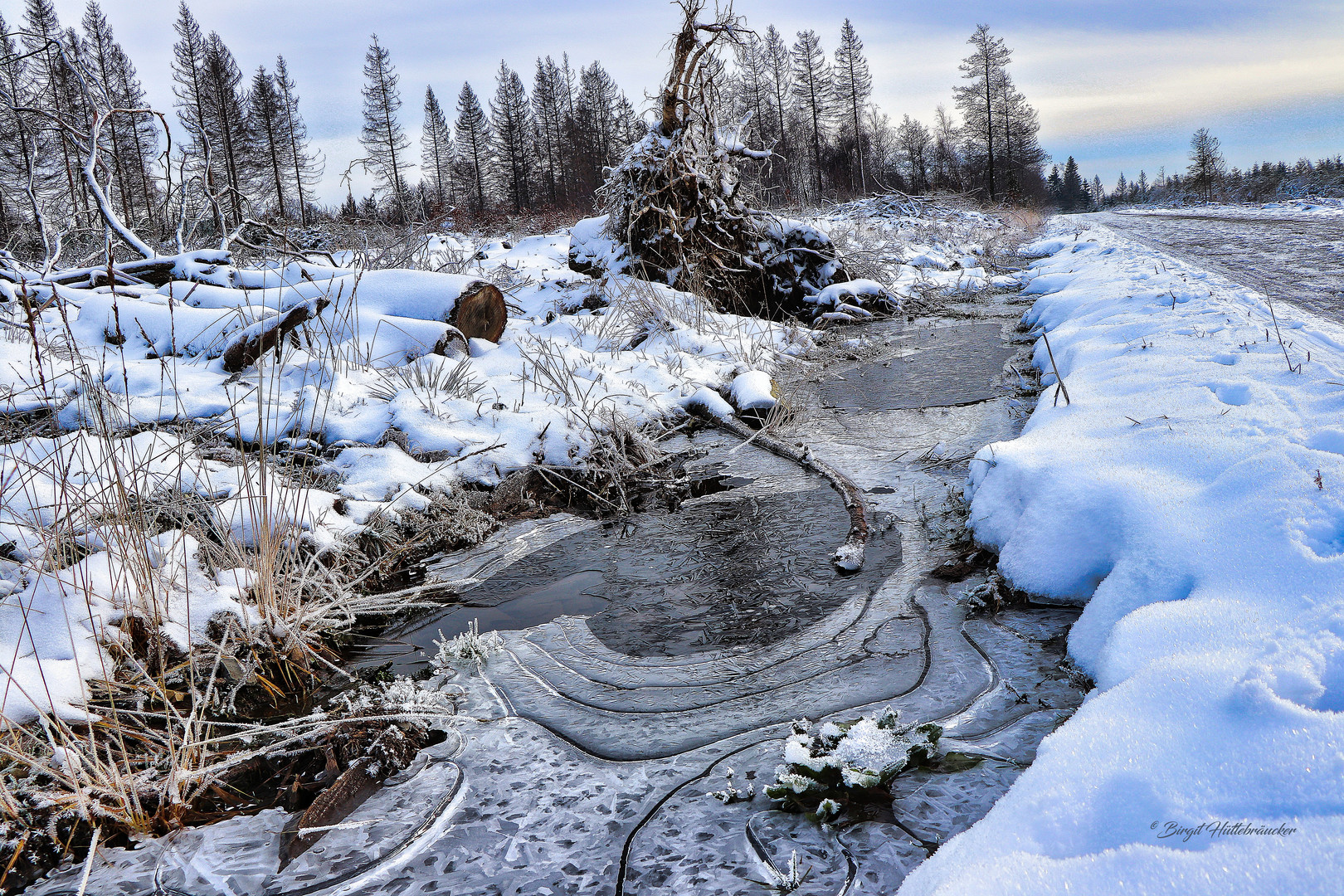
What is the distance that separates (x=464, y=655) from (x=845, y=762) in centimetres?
144

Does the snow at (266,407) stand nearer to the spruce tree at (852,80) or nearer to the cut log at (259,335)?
the cut log at (259,335)

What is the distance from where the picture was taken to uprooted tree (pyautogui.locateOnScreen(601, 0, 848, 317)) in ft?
26.9

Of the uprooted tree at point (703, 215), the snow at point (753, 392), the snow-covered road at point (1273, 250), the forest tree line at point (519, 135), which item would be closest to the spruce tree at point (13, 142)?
the forest tree line at point (519, 135)

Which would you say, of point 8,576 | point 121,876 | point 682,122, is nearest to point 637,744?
point 121,876

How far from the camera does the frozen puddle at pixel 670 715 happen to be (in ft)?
5.46

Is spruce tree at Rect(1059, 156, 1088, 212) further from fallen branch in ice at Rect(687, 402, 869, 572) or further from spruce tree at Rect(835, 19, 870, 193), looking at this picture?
fallen branch in ice at Rect(687, 402, 869, 572)

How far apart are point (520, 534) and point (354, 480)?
88 cm

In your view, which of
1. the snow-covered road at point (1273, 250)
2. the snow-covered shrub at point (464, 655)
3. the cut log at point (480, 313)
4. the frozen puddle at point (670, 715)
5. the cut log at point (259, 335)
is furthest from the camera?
the snow-covered road at point (1273, 250)

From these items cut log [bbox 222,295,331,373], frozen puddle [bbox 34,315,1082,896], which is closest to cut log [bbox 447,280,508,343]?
cut log [bbox 222,295,331,373]

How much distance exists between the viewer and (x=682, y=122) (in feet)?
27.3

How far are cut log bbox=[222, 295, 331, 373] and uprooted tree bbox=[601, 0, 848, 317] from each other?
3787 millimetres

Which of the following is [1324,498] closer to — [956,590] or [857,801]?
[956,590]

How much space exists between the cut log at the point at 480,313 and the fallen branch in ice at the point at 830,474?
1815 millimetres

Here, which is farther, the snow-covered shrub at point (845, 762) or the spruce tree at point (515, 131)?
the spruce tree at point (515, 131)
